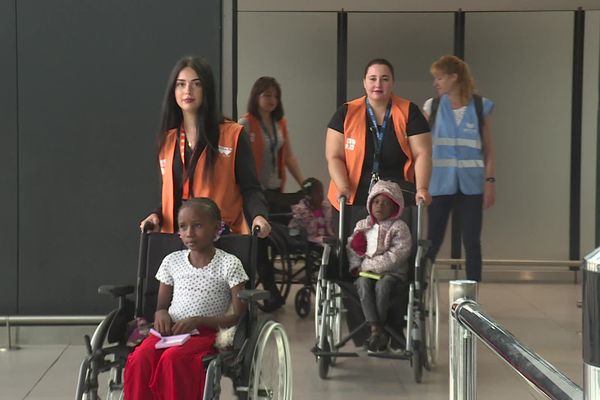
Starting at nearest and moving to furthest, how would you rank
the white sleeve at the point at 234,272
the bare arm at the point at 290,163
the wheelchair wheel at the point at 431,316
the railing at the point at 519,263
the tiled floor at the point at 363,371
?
the white sleeve at the point at 234,272
the tiled floor at the point at 363,371
the wheelchair wheel at the point at 431,316
the bare arm at the point at 290,163
the railing at the point at 519,263

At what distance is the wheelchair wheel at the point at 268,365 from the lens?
3262mm

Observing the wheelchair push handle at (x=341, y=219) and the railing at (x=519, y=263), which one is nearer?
the wheelchair push handle at (x=341, y=219)

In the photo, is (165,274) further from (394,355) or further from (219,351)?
(394,355)

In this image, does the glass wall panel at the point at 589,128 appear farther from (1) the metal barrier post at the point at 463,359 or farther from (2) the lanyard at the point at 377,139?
(1) the metal barrier post at the point at 463,359

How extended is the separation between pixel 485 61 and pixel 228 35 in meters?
3.95

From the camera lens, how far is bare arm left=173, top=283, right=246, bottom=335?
3.46 m

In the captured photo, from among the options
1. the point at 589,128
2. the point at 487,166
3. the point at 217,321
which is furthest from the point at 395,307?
the point at 589,128

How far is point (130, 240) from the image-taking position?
18.7 feet

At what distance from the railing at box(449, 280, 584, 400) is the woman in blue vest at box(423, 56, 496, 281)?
4.59m

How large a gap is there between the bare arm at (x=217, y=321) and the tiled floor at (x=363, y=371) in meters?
1.18

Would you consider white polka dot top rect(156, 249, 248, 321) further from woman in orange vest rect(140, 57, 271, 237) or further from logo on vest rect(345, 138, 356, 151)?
logo on vest rect(345, 138, 356, 151)

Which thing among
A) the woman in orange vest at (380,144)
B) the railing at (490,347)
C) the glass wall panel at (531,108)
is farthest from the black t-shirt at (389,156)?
the glass wall panel at (531,108)

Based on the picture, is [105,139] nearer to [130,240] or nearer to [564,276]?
[130,240]

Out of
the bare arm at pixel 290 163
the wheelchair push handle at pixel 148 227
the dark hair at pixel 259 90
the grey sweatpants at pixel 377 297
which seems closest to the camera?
the wheelchair push handle at pixel 148 227
